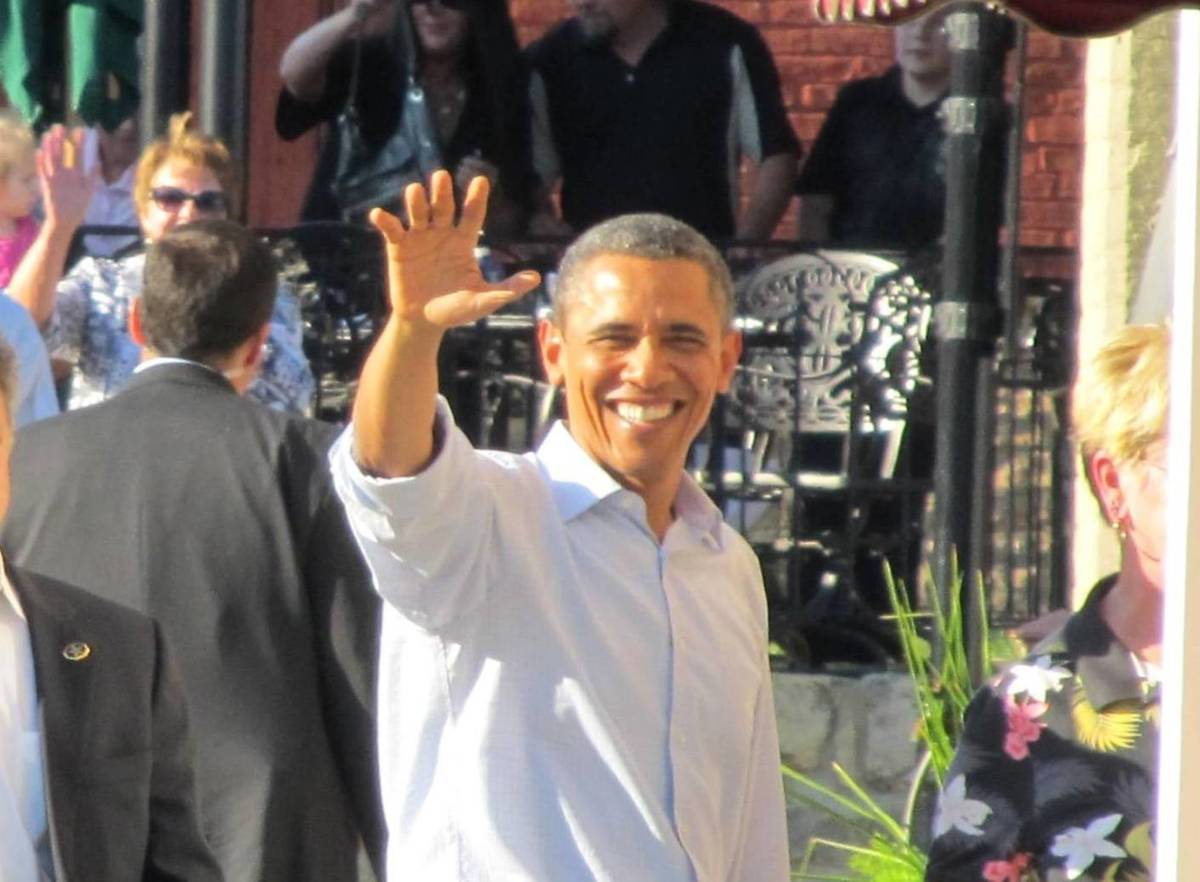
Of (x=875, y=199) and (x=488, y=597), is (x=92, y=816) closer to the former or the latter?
(x=488, y=597)

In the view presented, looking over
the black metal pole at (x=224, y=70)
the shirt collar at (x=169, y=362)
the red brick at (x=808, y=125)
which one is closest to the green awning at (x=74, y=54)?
the black metal pole at (x=224, y=70)

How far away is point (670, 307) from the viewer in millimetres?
3492

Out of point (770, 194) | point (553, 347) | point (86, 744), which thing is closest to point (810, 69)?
point (770, 194)

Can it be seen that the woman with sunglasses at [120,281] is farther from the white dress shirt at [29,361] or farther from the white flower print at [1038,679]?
the white flower print at [1038,679]

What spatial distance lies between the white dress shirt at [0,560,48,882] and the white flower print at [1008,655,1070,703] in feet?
3.93

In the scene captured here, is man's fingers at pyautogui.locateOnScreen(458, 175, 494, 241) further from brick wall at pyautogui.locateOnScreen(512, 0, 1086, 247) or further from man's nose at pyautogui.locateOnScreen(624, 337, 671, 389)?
brick wall at pyautogui.locateOnScreen(512, 0, 1086, 247)

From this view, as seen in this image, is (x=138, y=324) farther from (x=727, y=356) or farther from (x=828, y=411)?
(x=828, y=411)

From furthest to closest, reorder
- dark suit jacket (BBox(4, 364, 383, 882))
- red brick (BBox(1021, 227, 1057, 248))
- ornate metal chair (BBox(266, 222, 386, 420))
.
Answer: red brick (BBox(1021, 227, 1057, 248)) < ornate metal chair (BBox(266, 222, 386, 420)) < dark suit jacket (BBox(4, 364, 383, 882))

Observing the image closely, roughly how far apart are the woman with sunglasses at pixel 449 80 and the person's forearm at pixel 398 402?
15.5ft

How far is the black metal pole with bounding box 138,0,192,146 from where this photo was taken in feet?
23.9

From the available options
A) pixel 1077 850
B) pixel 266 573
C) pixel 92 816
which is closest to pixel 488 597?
pixel 92 816

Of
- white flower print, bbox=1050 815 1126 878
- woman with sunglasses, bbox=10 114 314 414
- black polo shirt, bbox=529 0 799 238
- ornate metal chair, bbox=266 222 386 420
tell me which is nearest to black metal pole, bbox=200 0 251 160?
ornate metal chair, bbox=266 222 386 420

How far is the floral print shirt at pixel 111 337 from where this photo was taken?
607 cm

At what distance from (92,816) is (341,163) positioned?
4.93 metres
